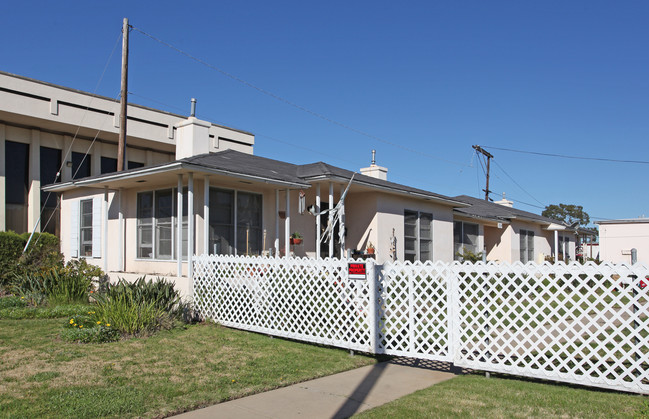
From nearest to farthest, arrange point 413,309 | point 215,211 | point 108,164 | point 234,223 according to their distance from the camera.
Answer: point 413,309, point 215,211, point 234,223, point 108,164

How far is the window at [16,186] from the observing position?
59.3 feet

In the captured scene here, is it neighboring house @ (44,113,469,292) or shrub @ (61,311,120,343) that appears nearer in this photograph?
shrub @ (61,311,120,343)

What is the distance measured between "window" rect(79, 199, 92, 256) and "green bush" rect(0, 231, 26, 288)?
5.94 ft

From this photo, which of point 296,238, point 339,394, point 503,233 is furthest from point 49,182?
point 503,233

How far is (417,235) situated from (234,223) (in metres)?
6.79

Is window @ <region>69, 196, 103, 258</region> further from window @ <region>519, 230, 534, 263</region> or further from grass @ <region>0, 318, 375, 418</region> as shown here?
window @ <region>519, 230, 534, 263</region>

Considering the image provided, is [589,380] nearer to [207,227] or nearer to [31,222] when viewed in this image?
[207,227]

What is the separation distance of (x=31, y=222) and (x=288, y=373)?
1574 centimetres

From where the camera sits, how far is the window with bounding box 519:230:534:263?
2533 centimetres

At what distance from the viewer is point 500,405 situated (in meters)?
5.21

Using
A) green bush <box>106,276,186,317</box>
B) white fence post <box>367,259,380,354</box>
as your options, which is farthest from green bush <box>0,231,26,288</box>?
white fence post <box>367,259,380,354</box>

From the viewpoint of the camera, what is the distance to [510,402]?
17.4 feet

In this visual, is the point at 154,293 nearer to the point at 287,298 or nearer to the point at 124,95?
the point at 287,298

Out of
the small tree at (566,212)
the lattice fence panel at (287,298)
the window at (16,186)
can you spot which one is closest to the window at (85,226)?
the window at (16,186)
